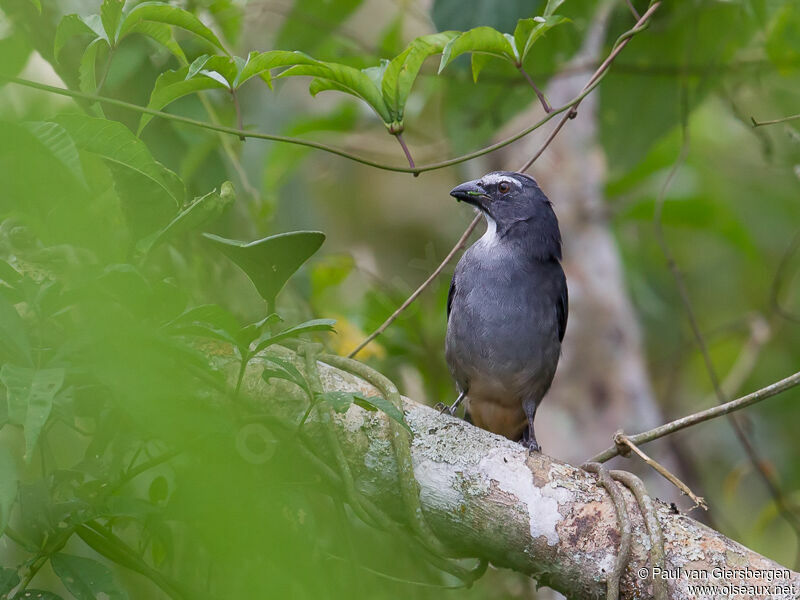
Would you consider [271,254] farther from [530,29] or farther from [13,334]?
[530,29]

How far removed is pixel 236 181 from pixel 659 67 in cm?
206

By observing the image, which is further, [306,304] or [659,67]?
[659,67]

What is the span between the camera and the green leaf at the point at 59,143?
1.54 meters

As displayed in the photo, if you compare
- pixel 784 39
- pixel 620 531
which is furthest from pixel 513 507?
pixel 784 39

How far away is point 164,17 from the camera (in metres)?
2.01

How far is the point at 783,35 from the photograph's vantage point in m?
3.90

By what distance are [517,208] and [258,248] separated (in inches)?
85.9

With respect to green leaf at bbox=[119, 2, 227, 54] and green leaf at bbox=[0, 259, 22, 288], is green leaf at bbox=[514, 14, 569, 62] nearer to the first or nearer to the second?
green leaf at bbox=[119, 2, 227, 54]

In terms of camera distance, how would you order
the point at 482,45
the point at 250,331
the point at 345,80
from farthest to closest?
1. the point at 482,45
2. the point at 345,80
3. the point at 250,331

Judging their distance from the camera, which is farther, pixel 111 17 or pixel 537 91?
pixel 537 91

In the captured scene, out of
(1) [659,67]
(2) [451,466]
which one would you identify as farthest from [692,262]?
(2) [451,466]

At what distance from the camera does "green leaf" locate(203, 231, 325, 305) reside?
1.86m

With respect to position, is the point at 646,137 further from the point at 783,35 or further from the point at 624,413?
the point at 624,413

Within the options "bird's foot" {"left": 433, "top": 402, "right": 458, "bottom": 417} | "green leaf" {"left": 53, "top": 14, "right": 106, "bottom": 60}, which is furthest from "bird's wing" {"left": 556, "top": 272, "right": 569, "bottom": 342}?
"green leaf" {"left": 53, "top": 14, "right": 106, "bottom": 60}
